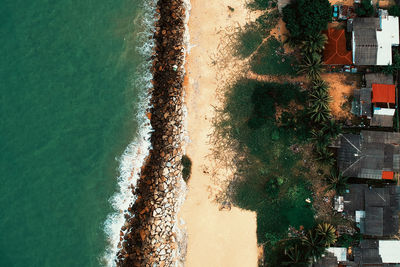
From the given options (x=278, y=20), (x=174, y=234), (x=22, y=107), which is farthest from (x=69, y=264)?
(x=278, y=20)

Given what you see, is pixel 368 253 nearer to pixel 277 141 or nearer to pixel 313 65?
pixel 277 141

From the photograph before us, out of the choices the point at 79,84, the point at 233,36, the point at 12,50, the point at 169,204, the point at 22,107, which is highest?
the point at 233,36

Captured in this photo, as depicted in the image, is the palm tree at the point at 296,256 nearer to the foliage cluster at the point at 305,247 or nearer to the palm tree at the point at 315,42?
the foliage cluster at the point at 305,247

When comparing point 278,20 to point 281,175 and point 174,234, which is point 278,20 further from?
point 174,234

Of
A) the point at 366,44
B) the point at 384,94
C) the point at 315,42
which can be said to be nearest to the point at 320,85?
the point at 315,42

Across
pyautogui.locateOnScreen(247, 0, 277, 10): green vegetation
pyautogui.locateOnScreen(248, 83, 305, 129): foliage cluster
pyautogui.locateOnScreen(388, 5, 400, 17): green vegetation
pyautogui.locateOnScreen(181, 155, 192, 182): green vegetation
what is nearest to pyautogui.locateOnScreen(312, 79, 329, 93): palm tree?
pyautogui.locateOnScreen(248, 83, 305, 129): foliage cluster

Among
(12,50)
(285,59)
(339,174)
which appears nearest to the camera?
(339,174)
